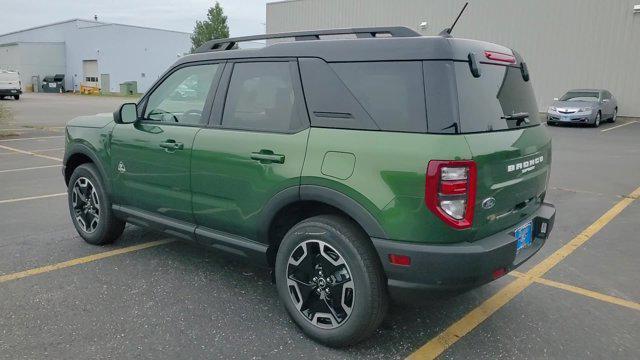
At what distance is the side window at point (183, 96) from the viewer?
12.4 feet

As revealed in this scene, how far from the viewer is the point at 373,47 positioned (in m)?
2.90

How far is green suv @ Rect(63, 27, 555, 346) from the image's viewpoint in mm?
2619

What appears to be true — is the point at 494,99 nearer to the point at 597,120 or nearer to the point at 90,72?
the point at 597,120

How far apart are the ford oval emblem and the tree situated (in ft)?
184

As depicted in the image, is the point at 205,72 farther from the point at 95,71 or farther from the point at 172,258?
the point at 95,71

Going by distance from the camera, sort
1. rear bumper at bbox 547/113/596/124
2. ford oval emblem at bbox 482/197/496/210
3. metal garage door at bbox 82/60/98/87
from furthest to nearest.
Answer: metal garage door at bbox 82/60/98/87
rear bumper at bbox 547/113/596/124
ford oval emblem at bbox 482/197/496/210

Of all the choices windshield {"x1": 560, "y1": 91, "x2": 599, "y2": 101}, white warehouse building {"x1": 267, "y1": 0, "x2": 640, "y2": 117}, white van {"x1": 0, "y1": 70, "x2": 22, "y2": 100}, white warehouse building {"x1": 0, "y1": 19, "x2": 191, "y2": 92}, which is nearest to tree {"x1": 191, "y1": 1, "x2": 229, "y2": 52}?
white warehouse building {"x1": 0, "y1": 19, "x2": 191, "y2": 92}

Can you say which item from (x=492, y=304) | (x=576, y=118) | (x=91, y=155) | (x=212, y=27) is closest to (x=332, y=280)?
(x=492, y=304)

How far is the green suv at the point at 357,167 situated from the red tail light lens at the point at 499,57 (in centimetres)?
1

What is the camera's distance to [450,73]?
105 inches

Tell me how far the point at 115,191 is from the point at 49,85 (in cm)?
5601

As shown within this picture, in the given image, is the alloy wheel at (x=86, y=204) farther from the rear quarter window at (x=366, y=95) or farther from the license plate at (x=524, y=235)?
the license plate at (x=524, y=235)

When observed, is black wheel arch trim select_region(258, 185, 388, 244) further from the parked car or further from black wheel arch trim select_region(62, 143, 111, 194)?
the parked car

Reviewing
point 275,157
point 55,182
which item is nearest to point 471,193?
point 275,157
